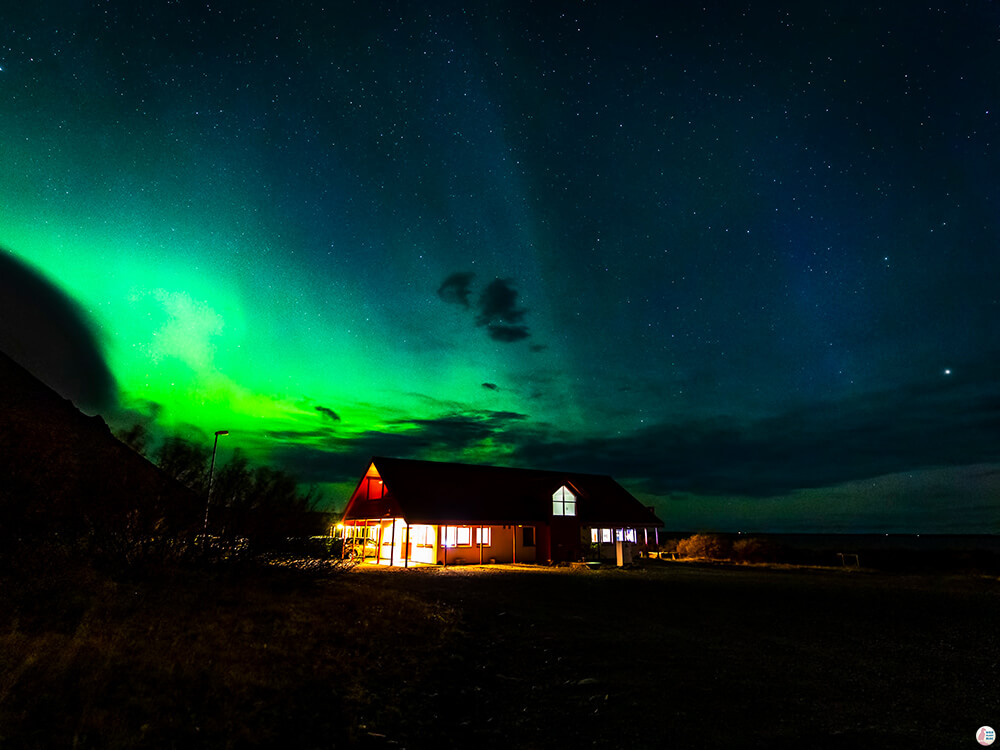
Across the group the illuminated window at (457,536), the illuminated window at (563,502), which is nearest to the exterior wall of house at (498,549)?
the illuminated window at (457,536)

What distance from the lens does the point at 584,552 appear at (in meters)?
42.0

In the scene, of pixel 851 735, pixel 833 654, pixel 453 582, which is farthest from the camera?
pixel 453 582

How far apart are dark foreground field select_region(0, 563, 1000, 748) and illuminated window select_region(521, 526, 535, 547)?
79.6ft

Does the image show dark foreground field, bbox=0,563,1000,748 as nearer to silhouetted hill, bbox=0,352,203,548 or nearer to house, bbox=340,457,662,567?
silhouetted hill, bbox=0,352,203,548

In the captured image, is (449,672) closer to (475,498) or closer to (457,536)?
(457,536)

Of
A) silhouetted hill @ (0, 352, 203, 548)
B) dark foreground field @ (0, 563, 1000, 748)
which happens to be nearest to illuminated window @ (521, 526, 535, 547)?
dark foreground field @ (0, 563, 1000, 748)

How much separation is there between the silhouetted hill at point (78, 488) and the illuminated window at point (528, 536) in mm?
27983

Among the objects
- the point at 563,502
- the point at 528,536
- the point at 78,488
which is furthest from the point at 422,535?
the point at 78,488

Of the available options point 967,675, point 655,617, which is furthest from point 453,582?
point 967,675

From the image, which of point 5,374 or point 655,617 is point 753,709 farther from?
point 5,374

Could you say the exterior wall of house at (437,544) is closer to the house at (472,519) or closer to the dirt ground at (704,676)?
the house at (472,519)

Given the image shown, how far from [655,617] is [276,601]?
32.9ft

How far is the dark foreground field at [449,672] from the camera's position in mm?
6742

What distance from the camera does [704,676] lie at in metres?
9.52
